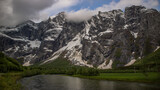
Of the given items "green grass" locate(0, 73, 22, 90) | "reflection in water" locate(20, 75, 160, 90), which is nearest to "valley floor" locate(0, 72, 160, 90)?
"green grass" locate(0, 73, 22, 90)

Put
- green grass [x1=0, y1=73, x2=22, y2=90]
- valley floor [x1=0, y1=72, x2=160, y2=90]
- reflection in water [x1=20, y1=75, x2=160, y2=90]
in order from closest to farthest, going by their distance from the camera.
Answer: valley floor [x1=0, y1=72, x2=160, y2=90]
green grass [x1=0, y1=73, x2=22, y2=90]
reflection in water [x1=20, y1=75, x2=160, y2=90]

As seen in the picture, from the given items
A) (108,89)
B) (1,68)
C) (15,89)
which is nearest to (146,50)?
(15,89)

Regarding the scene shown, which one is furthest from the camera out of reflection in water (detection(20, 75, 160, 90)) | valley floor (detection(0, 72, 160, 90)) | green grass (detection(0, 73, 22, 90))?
reflection in water (detection(20, 75, 160, 90))

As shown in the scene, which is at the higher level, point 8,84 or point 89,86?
point 8,84

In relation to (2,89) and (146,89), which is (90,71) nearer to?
A: (146,89)

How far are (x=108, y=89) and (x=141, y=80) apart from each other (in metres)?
41.4

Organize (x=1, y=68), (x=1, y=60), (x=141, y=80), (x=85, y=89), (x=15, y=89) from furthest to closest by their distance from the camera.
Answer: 1. (x=1, y=60)
2. (x=1, y=68)
3. (x=141, y=80)
4. (x=85, y=89)
5. (x=15, y=89)

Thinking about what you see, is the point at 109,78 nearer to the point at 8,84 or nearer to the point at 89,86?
the point at 89,86

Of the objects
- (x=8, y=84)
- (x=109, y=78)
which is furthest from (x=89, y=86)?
(x=109, y=78)

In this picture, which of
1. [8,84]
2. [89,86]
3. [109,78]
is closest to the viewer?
[8,84]

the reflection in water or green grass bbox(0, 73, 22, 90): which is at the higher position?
green grass bbox(0, 73, 22, 90)

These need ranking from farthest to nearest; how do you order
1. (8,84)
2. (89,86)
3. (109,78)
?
(109,78), (89,86), (8,84)

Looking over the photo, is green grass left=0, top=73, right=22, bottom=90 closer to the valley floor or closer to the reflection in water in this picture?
the valley floor

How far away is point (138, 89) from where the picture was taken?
76.2 meters
